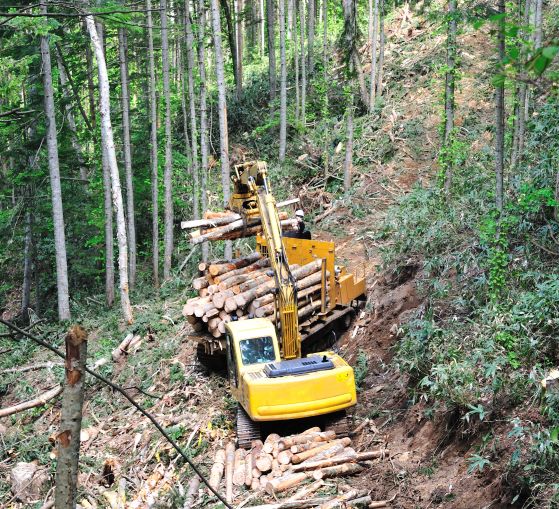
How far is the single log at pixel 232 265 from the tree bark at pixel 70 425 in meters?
10.1

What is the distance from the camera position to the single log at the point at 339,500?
304 inches

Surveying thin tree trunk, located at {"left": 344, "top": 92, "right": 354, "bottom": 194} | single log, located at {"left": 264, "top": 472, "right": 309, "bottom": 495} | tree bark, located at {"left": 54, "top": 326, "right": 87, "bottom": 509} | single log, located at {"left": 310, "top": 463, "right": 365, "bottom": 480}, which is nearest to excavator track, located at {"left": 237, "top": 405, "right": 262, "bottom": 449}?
single log, located at {"left": 264, "top": 472, "right": 309, "bottom": 495}

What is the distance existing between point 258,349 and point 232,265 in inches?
138

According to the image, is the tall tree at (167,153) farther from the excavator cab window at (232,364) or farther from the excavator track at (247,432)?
the excavator track at (247,432)

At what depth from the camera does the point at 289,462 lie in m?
9.14

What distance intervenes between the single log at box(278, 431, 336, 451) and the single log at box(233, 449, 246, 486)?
2.09ft

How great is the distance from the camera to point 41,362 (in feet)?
56.3

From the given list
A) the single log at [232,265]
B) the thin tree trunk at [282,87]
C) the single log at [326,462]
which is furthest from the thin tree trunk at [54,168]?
the single log at [326,462]

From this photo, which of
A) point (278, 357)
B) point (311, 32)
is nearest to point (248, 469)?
point (278, 357)

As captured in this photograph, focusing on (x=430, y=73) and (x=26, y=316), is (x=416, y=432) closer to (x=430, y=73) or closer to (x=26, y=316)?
(x=26, y=316)

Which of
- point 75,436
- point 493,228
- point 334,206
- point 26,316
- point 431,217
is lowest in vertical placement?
point 26,316

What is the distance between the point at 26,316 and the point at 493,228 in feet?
58.4

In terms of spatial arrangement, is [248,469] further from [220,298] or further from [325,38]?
[325,38]

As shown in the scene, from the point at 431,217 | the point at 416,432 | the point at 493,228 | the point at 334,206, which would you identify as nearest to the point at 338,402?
the point at 416,432
